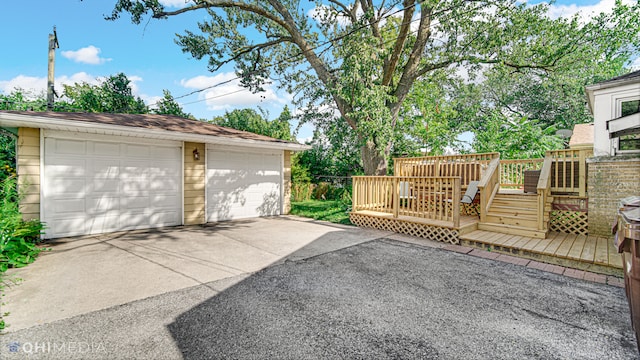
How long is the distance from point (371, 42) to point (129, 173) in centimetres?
715

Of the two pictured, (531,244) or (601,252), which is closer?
(601,252)

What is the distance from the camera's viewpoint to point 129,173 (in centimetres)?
621

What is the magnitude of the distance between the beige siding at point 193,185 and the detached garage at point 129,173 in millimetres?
25

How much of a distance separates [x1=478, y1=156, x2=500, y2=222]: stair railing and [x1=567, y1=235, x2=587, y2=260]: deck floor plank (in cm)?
159

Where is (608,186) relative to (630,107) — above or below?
below

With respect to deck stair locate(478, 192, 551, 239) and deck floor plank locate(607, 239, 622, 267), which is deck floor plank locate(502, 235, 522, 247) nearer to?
deck stair locate(478, 192, 551, 239)

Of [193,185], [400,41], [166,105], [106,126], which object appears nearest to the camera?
[106,126]

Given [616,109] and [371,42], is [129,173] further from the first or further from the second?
[616,109]

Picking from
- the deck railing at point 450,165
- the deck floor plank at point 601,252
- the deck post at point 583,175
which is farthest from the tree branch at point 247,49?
the deck floor plank at point 601,252

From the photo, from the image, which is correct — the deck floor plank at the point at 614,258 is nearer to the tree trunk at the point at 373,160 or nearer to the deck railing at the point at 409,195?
the deck railing at the point at 409,195

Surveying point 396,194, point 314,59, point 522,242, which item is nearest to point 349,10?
point 314,59

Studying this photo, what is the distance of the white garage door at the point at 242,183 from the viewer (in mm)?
7461

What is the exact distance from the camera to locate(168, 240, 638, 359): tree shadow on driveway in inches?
79.0

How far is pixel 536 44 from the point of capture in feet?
25.6
